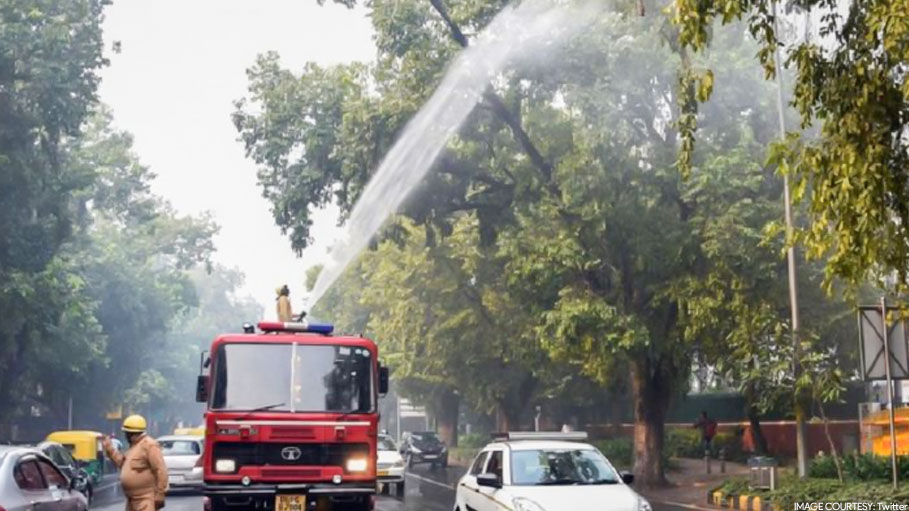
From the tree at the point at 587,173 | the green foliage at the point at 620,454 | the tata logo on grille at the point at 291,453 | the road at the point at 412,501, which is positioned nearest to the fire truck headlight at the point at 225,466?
the tata logo on grille at the point at 291,453

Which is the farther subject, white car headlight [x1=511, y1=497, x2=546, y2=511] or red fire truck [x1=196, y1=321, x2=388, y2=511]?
red fire truck [x1=196, y1=321, x2=388, y2=511]

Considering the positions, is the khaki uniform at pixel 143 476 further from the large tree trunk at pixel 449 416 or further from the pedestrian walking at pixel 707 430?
the large tree trunk at pixel 449 416

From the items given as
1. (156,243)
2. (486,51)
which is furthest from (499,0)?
(156,243)

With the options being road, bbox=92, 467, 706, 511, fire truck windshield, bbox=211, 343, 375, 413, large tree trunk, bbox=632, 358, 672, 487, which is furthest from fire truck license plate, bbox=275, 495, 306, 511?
large tree trunk, bbox=632, 358, 672, 487

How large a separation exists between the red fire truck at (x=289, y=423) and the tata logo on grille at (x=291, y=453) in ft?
0.04

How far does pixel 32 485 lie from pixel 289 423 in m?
4.54

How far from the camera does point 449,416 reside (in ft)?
205

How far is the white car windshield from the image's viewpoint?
46.3ft

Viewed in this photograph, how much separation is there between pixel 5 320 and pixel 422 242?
16.7 m

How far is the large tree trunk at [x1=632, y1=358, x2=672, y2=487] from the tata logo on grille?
59.7ft

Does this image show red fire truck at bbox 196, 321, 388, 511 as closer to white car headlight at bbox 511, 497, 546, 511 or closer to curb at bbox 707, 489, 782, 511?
white car headlight at bbox 511, 497, 546, 511

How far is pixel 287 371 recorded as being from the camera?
615 inches

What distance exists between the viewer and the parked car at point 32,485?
10.4 m

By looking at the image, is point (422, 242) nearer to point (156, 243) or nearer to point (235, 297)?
point (156, 243)
